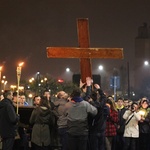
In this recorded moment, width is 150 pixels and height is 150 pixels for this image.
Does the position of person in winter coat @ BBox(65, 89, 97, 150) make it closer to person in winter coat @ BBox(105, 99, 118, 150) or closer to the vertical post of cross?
the vertical post of cross

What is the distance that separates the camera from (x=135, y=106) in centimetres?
1425

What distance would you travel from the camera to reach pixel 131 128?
14.1 m

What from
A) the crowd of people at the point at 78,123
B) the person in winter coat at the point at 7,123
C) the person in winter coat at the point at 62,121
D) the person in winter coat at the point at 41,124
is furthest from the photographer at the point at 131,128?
the person in winter coat at the point at 7,123

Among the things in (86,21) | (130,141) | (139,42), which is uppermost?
(139,42)

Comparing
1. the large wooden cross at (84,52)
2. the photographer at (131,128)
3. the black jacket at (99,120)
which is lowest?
the photographer at (131,128)

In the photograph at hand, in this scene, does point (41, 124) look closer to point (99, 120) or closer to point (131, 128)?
point (99, 120)

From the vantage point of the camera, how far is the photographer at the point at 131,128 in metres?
14.0

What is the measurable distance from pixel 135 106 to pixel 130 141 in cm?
118

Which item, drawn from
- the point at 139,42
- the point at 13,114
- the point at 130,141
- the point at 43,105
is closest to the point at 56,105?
the point at 43,105

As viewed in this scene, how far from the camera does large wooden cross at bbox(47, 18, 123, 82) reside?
10812mm

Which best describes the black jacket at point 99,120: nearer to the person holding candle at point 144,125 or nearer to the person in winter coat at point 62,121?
the person in winter coat at point 62,121

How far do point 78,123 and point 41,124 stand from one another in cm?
226

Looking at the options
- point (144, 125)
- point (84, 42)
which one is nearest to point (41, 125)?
point (84, 42)

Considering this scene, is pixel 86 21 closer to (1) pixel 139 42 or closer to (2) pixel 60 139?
(2) pixel 60 139
